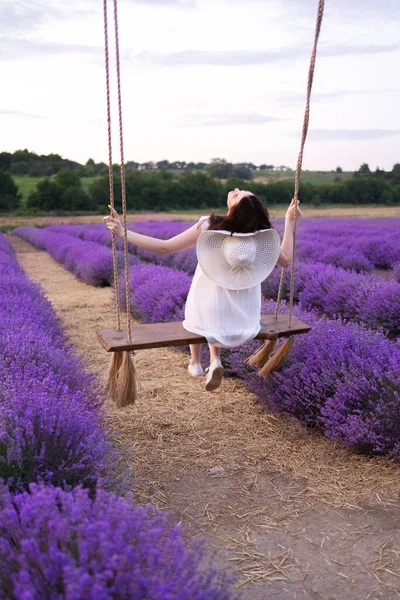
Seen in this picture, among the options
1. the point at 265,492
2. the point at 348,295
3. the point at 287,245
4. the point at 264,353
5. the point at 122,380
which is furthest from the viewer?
the point at 348,295

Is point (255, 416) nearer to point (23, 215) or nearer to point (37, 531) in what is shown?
point (37, 531)

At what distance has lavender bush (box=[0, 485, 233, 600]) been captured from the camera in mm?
1120

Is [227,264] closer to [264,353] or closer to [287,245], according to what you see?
[287,245]

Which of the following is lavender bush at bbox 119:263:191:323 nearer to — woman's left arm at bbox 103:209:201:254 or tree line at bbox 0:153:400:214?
woman's left arm at bbox 103:209:201:254

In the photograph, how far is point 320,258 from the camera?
9.16 meters

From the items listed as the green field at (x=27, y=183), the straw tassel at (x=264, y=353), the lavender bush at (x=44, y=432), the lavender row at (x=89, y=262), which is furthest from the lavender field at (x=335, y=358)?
the green field at (x=27, y=183)

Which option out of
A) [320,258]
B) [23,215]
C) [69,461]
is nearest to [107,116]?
[69,461]

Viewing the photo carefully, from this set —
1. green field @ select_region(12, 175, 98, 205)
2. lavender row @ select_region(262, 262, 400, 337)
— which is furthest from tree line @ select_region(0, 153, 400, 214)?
lavender row @ select_region(262, 262, 400, 337)

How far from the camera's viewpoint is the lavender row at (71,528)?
114cm

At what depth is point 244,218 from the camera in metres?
2.71

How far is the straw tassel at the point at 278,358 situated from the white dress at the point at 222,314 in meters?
0.24

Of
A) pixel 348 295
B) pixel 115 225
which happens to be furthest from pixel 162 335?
pixel 348 295

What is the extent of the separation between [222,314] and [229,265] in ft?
0.79

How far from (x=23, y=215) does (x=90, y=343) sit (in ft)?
96.3
